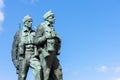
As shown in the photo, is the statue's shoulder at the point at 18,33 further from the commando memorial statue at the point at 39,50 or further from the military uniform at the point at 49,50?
the military uniform at the point at 49,50

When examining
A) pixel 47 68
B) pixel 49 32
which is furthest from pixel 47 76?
pixel 49 32

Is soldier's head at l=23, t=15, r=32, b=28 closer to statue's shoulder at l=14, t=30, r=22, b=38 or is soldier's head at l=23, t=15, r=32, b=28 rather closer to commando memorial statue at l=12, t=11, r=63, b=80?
commando memorial statue at l=12, t=11, r=63, b=80

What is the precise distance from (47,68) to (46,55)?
20.2 inches

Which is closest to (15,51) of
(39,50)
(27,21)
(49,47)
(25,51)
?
(25,51)

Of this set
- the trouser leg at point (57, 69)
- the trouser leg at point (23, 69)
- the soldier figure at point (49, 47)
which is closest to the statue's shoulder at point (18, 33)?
the soldier figure at point (49, 47)

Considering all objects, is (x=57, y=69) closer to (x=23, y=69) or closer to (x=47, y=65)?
(x=47, y=65)

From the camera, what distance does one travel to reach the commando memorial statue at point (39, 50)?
66.8ft

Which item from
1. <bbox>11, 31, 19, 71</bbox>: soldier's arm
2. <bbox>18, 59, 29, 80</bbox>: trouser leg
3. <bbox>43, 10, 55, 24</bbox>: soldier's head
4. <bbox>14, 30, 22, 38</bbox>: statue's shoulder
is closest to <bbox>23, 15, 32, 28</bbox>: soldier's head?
<bbox>14, 30, 22, 38</bbox>: statue's shoulder

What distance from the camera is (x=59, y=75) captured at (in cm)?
2064

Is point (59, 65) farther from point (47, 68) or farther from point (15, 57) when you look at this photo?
point (15, 57)

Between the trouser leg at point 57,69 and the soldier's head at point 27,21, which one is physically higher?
the soldier's head at point 27,21

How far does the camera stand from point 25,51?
2098cm

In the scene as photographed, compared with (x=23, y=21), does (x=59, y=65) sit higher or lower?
lower

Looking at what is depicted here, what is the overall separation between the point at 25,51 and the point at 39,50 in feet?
1.97
